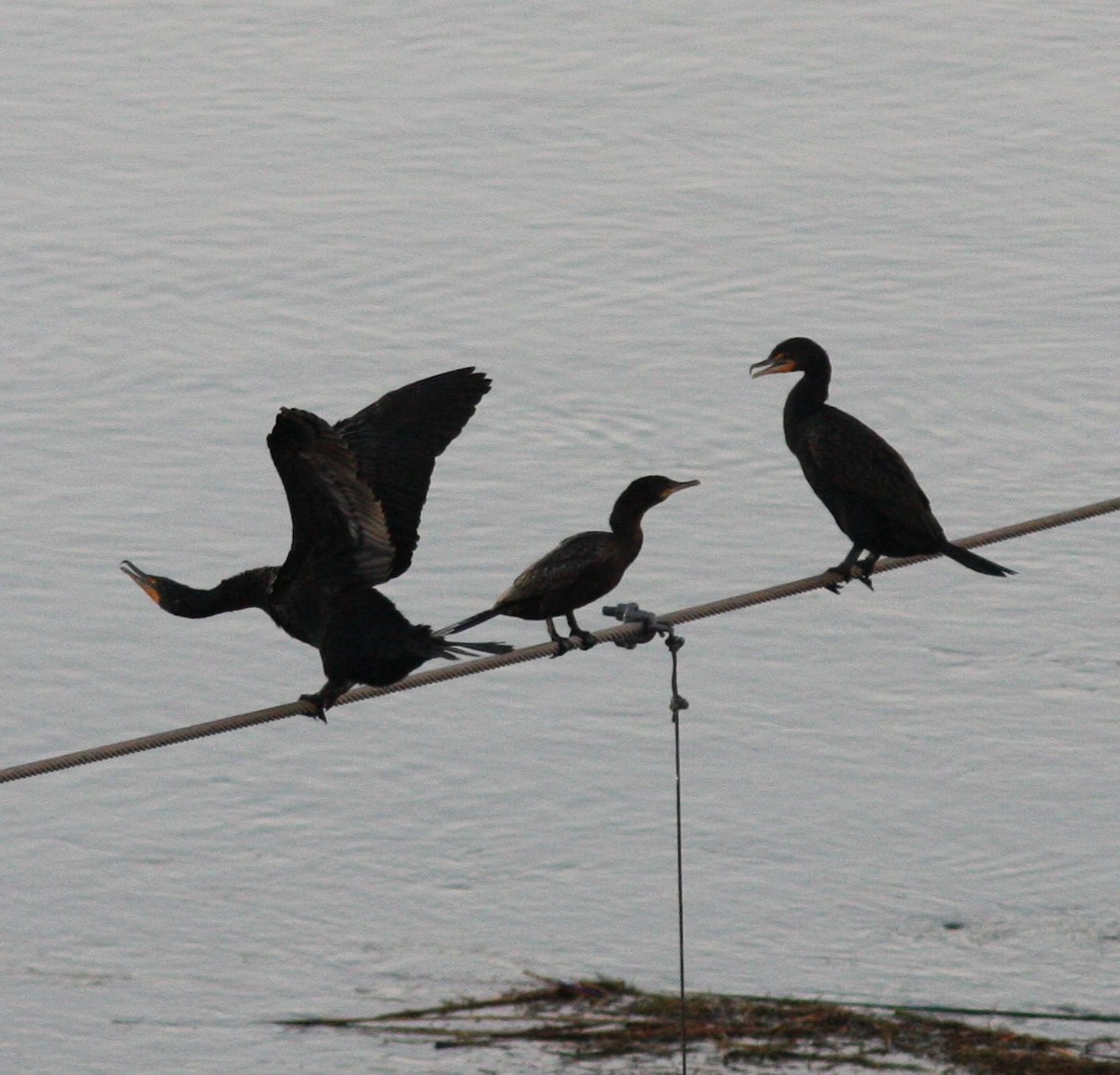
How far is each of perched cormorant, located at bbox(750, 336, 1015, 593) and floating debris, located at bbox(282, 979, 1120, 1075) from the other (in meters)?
2.33

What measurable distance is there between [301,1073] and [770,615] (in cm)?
400

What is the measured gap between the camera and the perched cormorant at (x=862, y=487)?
7.86 metres

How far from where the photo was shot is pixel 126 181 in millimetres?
18672

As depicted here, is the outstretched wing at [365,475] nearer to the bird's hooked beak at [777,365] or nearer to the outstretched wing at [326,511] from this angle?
the outstretched wing at [326,511]

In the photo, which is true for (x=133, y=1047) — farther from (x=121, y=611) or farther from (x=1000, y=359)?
(x=1000, y=359)

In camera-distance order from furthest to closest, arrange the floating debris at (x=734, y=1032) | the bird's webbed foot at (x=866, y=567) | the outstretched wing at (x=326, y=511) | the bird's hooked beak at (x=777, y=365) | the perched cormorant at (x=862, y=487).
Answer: the floating debris at (x=734, y=1032), the bird's hooked beak at (x=777, y=365), the bird's webbed foot at (x=866, y=567), the perched cormorant at (x=862, y=487), the outstretched wing at (x=326, y=511)

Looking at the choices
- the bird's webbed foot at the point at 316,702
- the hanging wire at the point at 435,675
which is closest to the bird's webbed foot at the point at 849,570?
the hanging wire at the point at 435,675

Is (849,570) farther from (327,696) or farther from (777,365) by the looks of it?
(327,696)

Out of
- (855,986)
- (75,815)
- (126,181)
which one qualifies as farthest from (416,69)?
(855,986)

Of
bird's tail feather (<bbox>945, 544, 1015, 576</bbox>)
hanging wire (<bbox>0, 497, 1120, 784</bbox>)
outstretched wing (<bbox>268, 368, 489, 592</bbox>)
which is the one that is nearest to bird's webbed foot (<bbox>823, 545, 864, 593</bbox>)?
bird's tail feather (<bbox>945, 544, 1015, 576</bbox>)

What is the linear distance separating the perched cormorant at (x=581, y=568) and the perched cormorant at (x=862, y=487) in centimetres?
60

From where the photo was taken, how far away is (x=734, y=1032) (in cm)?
980

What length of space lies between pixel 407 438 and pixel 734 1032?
3385mm

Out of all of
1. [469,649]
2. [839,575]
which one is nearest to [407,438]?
[469,649]
